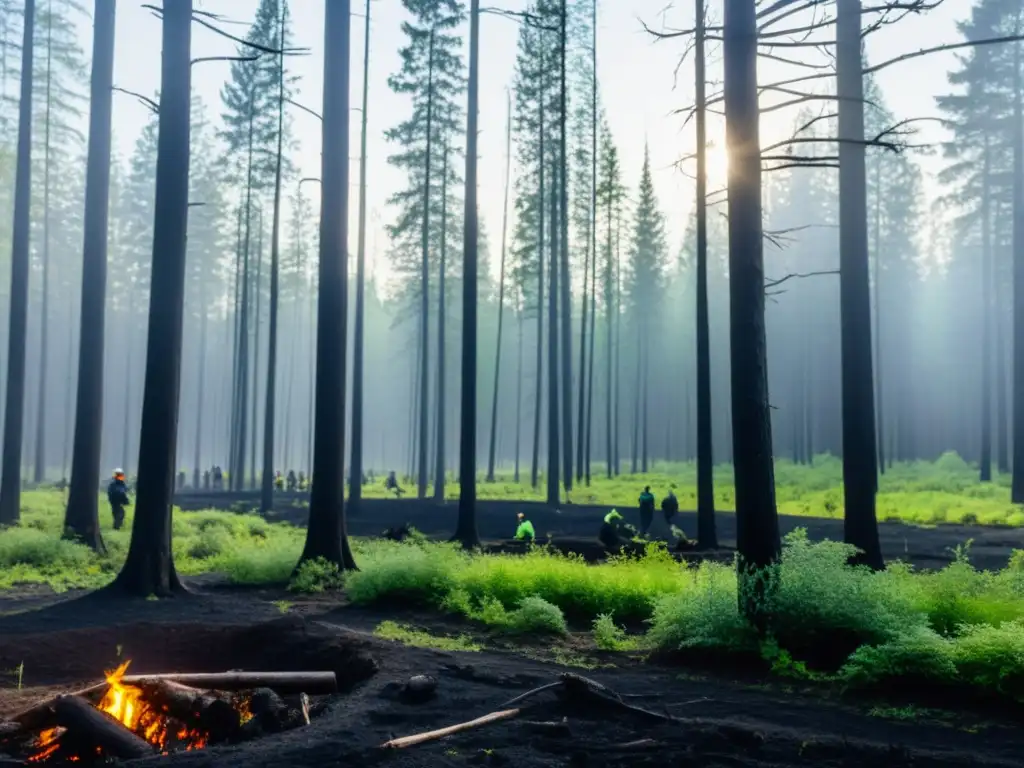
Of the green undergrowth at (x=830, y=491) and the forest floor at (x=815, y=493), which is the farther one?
the forest floor at (x=815, y=493)

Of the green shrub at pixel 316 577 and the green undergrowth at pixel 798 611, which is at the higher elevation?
the green undergrowth at pixel 798 611

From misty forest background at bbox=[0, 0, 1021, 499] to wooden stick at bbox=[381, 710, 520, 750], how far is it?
142 inches

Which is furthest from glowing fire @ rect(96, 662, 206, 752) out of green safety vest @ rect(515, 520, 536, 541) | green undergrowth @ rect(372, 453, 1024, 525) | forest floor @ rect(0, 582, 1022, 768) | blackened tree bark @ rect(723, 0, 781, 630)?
green undergrowth @ rect(372, 453, 1024, 525)

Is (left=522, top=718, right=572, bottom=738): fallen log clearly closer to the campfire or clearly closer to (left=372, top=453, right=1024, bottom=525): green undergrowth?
the campfire

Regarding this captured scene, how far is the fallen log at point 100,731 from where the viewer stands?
5621mm

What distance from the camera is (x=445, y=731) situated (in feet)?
19.1

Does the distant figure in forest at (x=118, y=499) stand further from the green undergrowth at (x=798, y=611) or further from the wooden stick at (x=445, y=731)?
the wooden stick at (x=445, y=731)

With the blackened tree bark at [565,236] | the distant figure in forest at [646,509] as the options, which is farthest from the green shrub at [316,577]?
the blackened tree bark at [565,236]

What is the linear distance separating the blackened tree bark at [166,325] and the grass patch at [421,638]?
4.34m

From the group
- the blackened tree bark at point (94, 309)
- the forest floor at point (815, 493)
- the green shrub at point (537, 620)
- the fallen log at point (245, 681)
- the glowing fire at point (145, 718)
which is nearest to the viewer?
the glowing fire at point (145, 718)

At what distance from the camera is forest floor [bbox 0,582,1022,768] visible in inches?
213

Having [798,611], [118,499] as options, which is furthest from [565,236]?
[798,611]

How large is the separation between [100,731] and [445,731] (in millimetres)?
2297

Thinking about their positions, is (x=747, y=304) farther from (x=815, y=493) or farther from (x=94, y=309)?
(x=815, y=493)
